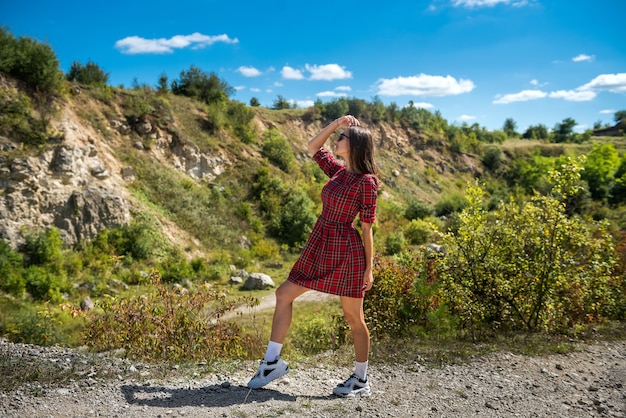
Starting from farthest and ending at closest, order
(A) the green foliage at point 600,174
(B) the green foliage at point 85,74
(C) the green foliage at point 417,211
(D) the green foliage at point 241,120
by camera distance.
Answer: (A) the green foliage at point 600,174, (C) the green foliage at point 417,211, (D) the green foliage at point 241,120, (B) the green foliage at point 85,74

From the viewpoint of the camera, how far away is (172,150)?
65.5ft

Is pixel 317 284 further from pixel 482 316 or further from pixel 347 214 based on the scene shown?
pixel 482 316

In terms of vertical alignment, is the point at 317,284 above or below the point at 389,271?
above

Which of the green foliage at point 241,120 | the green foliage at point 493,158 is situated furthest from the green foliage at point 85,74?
the green foliage at point 493,158

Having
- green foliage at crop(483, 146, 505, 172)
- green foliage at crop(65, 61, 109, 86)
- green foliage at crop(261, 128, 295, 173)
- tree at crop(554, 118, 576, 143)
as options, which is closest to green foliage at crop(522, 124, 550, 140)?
tree at crop(554, 118, 576, 143)

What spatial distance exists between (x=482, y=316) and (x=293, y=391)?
303 centimetres

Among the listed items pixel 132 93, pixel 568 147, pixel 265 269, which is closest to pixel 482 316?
pixel 265 269

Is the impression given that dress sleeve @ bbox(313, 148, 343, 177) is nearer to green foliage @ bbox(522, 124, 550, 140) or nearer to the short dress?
the short dress

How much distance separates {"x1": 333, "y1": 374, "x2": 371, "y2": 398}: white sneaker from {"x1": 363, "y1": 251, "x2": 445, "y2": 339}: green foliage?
1962 millimetres

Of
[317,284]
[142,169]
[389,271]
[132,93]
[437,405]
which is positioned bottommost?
[437,405]

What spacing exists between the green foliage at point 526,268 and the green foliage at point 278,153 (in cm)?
1900

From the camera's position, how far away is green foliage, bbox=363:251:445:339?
577cm

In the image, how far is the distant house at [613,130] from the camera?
58.5 m

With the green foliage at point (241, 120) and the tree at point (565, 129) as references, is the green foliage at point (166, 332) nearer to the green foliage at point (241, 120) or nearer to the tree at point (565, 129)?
the green foliage at point (241, 120)
